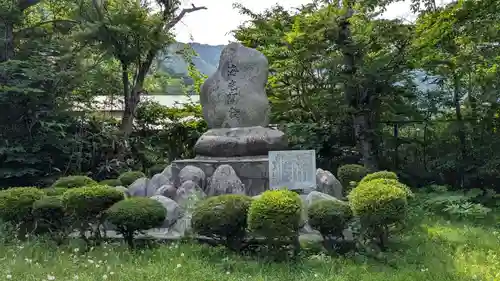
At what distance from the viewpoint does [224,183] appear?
705cm

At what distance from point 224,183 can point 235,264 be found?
2.48 meters

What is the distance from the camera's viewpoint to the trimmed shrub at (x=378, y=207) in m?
4.83

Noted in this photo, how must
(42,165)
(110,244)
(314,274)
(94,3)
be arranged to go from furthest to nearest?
(94,3), (42,165), (110,244), (314,274)

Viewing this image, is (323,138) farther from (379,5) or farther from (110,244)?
(110,244)

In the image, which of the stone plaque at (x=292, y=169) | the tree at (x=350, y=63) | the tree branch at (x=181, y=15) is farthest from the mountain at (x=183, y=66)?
the stone plaque at (x=292, y=169)

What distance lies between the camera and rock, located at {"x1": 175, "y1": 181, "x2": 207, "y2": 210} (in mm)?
6379

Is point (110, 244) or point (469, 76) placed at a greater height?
point (469, 76)

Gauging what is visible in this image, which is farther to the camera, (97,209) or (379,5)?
(379,5)

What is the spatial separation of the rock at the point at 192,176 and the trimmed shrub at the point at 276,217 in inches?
99.0

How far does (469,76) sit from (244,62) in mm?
5224

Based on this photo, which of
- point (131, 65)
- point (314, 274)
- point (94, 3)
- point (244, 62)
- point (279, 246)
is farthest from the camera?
point (131, 65)

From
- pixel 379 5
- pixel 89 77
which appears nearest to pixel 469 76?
pixel 379 5

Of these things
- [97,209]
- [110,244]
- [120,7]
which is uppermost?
[120,7]

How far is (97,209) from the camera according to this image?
5.55 meters
